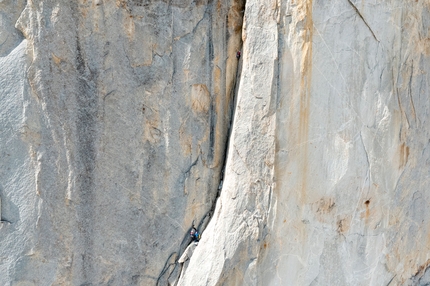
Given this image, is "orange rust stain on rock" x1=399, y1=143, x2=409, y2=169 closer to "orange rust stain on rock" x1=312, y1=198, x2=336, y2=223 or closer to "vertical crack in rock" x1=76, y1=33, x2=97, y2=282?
"orange rust stain on rock" x1=312, y1=198, x2=336, y2=223

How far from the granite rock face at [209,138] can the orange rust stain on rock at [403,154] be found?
1cm

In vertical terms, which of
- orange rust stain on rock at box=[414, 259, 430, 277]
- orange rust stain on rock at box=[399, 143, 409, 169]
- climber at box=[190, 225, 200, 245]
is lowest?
orange rust stain on rock at box=[414, 259, 430, 277]

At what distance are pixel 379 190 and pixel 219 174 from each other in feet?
4.83

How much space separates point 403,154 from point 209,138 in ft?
5.88

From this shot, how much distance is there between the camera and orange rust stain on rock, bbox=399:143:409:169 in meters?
4.22

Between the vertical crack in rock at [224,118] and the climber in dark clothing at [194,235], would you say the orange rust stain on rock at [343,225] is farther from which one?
the climber in dark clothing at [194,235]

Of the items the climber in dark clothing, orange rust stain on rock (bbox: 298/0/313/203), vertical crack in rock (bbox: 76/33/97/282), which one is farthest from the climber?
orange rust stain on rock (bbox: 298/0/313/203)

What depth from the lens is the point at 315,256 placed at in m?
4.15

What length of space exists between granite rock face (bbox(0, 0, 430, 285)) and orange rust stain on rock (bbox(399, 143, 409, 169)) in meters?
0.01

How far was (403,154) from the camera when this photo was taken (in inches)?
167

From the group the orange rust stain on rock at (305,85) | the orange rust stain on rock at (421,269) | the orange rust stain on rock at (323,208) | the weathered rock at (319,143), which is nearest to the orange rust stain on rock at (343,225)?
Answer: the weathered rock at (319,143)

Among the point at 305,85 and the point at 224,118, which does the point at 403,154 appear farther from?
the point at 224,118

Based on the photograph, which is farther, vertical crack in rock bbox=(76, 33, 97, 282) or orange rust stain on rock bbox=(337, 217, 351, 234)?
orange rust stain on rock bbox=(337, 217, 351, 234)

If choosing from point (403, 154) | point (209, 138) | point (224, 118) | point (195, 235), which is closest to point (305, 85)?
point (224, 118)
